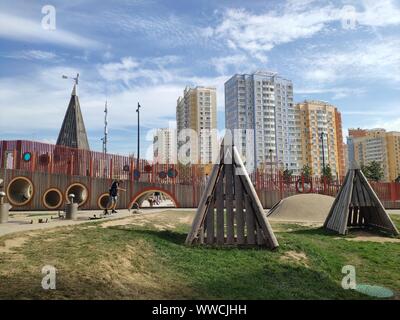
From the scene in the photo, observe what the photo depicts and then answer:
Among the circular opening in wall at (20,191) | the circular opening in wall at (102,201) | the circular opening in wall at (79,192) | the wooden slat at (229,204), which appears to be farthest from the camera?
the circular opening in wall at (102,201)

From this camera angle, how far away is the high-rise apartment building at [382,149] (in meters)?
106

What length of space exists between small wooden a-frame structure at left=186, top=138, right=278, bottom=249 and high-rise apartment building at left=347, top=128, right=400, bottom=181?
9446 cm

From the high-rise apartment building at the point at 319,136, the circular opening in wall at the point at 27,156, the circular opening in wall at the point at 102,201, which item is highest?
the high-rise apartment building at the point at 319,136

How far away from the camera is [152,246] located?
9797 mm

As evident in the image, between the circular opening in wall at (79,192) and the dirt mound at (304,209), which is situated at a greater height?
the circular opening in wall at (79,192)

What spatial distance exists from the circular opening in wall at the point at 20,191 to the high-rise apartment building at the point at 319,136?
8359cm

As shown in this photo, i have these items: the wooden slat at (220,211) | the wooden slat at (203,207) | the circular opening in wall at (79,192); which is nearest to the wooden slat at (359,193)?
the wooden slat at (220,211)

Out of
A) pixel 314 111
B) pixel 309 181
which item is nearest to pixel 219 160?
pixel 309 181

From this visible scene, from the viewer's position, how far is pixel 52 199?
25.3 meters

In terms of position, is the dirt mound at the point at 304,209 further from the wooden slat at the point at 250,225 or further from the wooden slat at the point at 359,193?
the wooden slat at the point at 250,225

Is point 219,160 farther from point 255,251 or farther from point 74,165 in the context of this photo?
point 74,165

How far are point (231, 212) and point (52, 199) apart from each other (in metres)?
18.7

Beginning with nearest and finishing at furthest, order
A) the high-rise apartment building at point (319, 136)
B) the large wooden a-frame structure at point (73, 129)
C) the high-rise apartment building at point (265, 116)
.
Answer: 1. the large wooden a-frame structure at point (73, 129)
2. the high-rise apartment building at point (265, 116)
3. the high-rise apartment building at point (319, 136)
